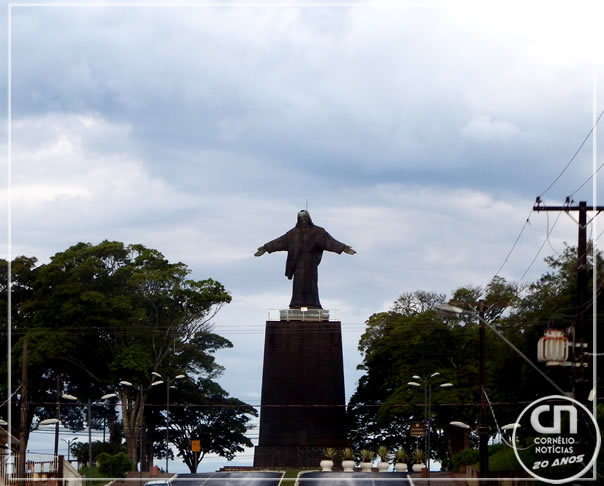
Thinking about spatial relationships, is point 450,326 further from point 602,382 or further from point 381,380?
point 602,382

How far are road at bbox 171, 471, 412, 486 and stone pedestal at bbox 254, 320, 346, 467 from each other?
3672 mm

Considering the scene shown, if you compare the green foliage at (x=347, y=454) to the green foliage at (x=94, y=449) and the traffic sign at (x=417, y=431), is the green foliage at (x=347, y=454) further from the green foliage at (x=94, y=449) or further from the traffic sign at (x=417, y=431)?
the green foliage at (x=94, y=449)

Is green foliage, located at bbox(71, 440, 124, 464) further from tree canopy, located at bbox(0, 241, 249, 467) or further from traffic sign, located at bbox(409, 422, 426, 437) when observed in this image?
traffic sign, located at bbox(409, 422, 426, 437)

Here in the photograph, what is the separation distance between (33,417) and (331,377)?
19879mm

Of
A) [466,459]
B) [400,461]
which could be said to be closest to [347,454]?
[466,459]

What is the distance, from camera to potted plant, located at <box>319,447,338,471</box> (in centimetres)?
5344

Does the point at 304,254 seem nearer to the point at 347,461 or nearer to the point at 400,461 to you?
the point at 347,461

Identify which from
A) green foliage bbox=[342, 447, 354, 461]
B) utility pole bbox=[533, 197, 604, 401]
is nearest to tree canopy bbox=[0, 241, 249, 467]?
green foliage bbox=[342, 447, 354, 461]

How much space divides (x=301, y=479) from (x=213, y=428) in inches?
955

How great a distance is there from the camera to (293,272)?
59.5 meters

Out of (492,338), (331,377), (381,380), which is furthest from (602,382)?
(381,380)

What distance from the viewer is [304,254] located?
2338 inches

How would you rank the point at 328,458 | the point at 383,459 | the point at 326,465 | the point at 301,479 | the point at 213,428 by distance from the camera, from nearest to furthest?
the point at 301,479 → the point at 326,465 → the point at 328,458 → the point at 383,459 → the point at 213,428

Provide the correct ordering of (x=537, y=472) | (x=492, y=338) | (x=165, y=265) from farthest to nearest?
(x=165, y=265), (x=492, y=338), (x=537, y=472)
